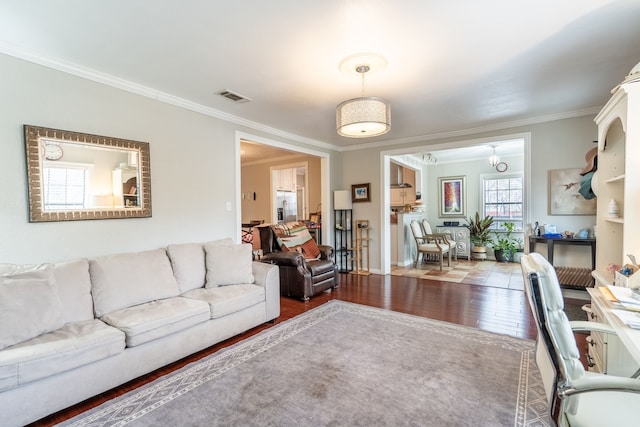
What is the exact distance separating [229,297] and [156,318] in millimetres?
651

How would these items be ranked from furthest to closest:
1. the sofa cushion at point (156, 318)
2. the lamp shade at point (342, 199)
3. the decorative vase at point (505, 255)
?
1. the decorative vase at point (505, 255)
2. the lamp shade at point (342, 199)
3. the sofa cushion at point (156, 318)

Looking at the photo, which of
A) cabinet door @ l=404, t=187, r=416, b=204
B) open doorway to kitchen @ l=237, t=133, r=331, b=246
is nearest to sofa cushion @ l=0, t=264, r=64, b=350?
open doorway to kitchen @ l=237, t=133, r=331, b=246

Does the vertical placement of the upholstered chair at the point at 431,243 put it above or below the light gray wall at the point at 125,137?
below

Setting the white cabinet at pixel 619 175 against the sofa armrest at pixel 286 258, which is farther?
the sofa armrest at pixel 286 258

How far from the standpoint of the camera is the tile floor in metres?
4.89

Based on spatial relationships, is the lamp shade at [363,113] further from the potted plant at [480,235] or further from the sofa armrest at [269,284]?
the potted plant at [480,235]

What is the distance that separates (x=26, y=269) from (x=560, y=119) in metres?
5.73

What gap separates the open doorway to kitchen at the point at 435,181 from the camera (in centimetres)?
559

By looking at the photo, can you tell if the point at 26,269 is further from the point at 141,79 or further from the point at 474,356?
the point at 474,356

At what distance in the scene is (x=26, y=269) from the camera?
2070 mm

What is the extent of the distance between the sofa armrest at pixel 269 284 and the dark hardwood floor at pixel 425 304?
143 mm

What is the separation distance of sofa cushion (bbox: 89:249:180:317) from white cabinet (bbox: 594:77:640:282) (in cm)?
344

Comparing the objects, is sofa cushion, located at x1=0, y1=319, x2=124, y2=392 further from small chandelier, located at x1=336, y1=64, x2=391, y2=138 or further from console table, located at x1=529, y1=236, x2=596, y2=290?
console table, located at x1=529, y1=236, x2=596, y2=290

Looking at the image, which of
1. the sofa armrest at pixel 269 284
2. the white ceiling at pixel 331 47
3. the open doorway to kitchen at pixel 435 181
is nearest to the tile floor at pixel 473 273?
the open doorway to kitchen at pixel 435 181
